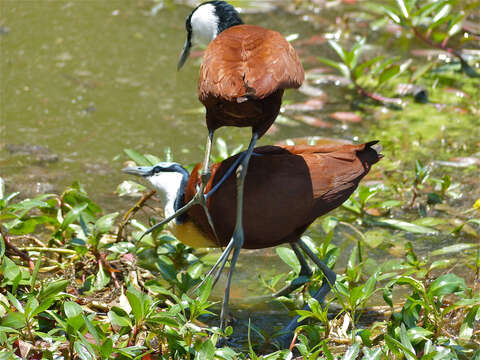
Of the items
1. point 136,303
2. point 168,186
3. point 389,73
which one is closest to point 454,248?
point 168,186

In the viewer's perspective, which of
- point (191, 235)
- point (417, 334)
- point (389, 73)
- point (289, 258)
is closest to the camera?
point (417, 334)

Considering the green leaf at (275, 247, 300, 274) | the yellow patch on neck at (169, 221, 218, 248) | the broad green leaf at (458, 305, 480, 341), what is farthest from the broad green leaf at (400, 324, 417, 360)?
the yellow patch on neck at (169, 221, 218, 248)

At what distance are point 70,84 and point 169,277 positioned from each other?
2564mm

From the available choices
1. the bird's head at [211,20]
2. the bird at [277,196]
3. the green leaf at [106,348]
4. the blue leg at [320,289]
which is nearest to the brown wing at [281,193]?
Result: the bird at [277,196]

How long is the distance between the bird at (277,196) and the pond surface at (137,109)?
46 centimetres

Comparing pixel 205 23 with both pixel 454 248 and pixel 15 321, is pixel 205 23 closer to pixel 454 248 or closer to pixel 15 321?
pixel 454 248

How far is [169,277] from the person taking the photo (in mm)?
3174

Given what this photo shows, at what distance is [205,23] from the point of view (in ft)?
12.1

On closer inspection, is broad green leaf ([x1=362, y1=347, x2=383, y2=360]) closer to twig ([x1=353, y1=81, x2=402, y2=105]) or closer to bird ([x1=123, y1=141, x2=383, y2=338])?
bird ([x1=123, y1=141, x2=383, y2=338])

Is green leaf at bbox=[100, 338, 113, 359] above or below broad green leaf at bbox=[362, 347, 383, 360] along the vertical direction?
above

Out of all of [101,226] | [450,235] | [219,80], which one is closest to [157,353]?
[101,226]

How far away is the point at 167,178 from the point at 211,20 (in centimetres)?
89

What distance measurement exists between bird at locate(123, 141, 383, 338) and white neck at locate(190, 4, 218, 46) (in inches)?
32.2

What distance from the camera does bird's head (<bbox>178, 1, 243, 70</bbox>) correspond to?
11.7 ft
